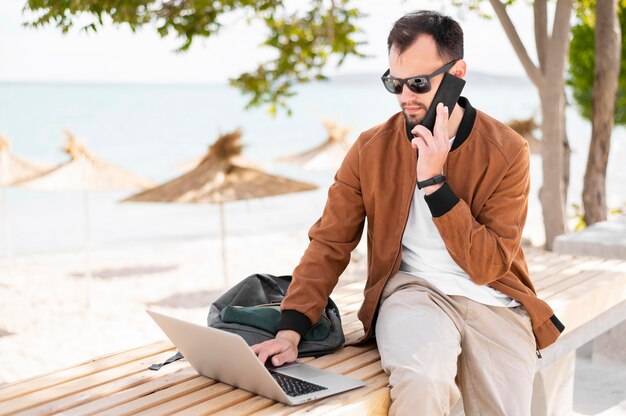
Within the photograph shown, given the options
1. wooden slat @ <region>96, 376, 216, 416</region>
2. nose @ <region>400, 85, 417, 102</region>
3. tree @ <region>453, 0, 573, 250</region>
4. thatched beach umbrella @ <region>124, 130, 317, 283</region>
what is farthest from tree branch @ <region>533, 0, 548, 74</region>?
wooden slat @ <region>96, 376, 216, 416</region>

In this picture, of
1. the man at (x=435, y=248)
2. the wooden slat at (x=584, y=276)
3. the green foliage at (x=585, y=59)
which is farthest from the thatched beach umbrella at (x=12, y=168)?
the man at (x=435, y=248)

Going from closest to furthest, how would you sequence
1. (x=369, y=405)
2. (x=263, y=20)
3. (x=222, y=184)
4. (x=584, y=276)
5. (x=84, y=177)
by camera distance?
(x=369, y=405) → (x=584, y=276) → (x=263, y=20) → (x=222, y=184) → (x=84, y=177)

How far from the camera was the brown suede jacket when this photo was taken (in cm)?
253

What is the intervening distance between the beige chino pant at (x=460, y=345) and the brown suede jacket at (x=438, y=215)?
10cm

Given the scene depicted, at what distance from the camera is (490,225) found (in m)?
2.60

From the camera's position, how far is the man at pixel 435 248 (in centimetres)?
250

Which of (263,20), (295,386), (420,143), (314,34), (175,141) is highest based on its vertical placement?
(263,20)

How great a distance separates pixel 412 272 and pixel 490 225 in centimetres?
37

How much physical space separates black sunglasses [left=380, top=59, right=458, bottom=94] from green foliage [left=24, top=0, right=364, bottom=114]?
3.45 meters

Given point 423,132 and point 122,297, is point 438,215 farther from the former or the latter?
point 122,297

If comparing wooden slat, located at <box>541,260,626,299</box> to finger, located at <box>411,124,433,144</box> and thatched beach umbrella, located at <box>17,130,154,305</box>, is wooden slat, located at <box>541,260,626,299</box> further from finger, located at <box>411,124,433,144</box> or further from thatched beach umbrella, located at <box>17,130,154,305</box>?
thatched beach umbrella, located at <box>17,130,154,305</box>

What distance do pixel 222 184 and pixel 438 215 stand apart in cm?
654

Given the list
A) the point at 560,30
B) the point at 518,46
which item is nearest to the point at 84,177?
the point at 518,46

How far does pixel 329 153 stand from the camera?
1202 centimetres
